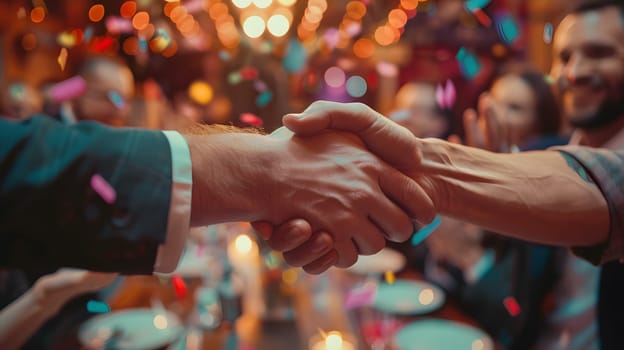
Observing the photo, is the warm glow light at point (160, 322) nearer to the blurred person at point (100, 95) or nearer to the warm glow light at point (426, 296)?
the warm glow light at point (426, 296)

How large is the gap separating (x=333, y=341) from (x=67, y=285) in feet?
3.03

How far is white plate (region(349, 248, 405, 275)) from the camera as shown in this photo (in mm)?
2285

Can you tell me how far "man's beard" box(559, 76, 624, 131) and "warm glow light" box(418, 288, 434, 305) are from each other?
0.95 m

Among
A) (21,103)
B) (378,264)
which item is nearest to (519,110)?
(378,264)

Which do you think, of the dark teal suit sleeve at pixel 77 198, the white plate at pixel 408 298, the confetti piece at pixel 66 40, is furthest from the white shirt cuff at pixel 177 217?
the white plate at pixel 408 298

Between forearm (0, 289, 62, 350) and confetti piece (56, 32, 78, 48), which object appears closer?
forearm (0, 289, 62, 350)

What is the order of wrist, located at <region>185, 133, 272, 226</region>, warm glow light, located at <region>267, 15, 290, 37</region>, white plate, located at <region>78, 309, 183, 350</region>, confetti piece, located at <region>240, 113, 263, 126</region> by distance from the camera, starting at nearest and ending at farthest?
1. wrist, located at <region>185, 133, 272, 226</region>
2. confetti piece, located at <region>240, 113, 263, 126</region>
3. white plate, located at <region>78, 309, 183, 350</region>
4. warm glow light, located at <region>267, 15, 290, 37</region>

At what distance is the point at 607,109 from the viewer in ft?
4.86

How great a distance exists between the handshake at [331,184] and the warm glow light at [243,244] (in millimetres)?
1716

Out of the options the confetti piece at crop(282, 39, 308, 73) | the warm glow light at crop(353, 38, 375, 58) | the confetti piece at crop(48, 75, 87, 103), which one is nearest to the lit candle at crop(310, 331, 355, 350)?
the confetti piece at crop(282, 39, 308, 73)

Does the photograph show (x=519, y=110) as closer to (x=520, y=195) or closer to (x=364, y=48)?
(x=520, y=195)

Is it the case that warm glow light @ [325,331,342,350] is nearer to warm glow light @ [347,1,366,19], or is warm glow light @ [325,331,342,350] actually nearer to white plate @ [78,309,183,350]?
white plate @ [78,309,183,350]

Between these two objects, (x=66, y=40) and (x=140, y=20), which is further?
(x=140, y=20)

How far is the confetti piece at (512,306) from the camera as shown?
1.78 m
